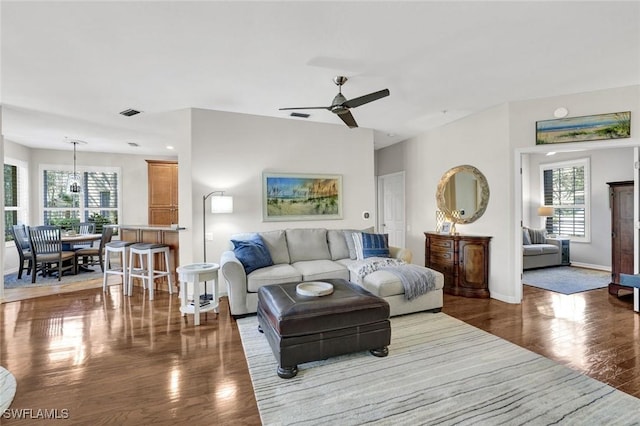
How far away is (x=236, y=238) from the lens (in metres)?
4.25

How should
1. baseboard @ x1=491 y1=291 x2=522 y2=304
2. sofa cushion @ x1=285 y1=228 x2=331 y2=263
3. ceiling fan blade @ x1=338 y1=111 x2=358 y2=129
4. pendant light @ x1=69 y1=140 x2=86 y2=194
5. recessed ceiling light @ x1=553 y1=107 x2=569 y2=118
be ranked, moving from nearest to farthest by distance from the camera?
ceiling fan blade @ x1=338 y1=111 x2=358 y2=129 → recessed ceiling light @ x1=553 y1=107 x2=569 y2=118 → baseboard @ x1=491 y1=291 x2=522 y2=304 → sofa cushion @ x1=285 y1=228 x2=331 y2=263 → pendant light @ x1=69 y1=140 x2=86 y2=194

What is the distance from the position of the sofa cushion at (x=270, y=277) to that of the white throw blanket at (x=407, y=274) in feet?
2.71

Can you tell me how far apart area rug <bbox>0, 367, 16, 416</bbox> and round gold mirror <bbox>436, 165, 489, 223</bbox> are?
17.9ft

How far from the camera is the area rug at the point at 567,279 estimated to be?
16.3ft

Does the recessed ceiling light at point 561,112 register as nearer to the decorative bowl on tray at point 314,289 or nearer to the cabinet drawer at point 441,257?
the cabinet drawer at point 441,257

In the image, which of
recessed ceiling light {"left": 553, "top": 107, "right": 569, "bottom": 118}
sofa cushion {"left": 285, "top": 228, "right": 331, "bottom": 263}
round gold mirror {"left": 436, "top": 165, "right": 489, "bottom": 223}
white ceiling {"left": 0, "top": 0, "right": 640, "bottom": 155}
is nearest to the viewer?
white ceiling {"left": 0, "top": 0, "right": 640, "bottom": 155}

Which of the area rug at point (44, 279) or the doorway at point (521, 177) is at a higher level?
the doorway at point (521, 177)

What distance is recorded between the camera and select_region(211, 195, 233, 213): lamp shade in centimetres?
419

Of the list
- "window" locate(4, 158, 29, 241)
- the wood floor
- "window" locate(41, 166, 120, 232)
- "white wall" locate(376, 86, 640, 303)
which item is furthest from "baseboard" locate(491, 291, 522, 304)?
"window" locate(4, 158, 29, 241)

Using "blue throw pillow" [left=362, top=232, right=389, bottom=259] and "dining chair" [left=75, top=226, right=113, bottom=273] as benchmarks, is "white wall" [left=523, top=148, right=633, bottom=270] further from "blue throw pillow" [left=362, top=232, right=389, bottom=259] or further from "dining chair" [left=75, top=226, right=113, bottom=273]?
"dining chair" [left=75, top=226, right=113, bottom=273]

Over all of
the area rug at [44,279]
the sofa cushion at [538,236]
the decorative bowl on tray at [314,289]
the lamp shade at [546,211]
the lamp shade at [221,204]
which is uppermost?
the lamp shade at [221,204]

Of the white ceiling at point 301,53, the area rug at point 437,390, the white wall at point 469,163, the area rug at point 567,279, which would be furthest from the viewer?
the area rug at point 567,279

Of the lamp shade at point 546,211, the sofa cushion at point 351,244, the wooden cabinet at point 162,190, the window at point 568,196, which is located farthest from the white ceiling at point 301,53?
the lamp shade at point 546,211

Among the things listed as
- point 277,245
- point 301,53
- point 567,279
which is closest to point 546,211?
point 567,279
